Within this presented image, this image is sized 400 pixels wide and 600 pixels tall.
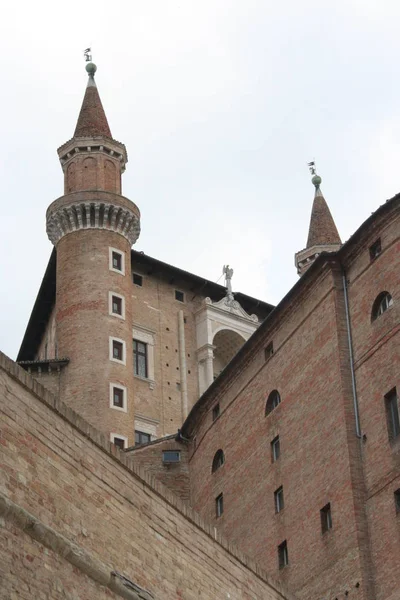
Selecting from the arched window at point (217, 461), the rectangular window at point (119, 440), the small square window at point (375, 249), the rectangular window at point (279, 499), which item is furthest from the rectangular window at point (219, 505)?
the small square window at point (375, 249)

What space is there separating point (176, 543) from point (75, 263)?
28.1 metres

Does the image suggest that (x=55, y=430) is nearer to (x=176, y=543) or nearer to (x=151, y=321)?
(x=176, y=543)

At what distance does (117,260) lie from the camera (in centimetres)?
4725

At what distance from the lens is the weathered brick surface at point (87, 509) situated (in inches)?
622

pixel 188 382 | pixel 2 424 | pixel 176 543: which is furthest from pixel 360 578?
pixel 188 382

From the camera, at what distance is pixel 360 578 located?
89.8 feet

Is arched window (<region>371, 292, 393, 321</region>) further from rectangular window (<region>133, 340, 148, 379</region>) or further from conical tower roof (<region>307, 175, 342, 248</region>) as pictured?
conical tower roof (<region>307, 175, 342, 248</region>)

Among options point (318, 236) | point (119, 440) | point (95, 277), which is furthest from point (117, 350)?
point (318, 236)

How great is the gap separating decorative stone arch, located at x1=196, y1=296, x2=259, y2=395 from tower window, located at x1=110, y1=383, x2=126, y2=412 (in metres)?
5.22

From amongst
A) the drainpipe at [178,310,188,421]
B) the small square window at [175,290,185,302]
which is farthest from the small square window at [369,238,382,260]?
the small square window at [175,290,185,302]

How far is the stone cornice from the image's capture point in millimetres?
47281

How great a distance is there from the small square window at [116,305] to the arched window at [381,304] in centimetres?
1728

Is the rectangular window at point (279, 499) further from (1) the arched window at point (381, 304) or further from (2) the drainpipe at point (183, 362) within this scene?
(2) the drainpipe at point (183, 362)

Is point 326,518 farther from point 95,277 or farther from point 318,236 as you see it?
point 318,236
